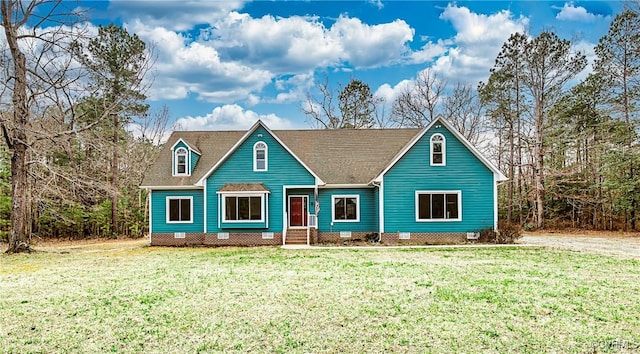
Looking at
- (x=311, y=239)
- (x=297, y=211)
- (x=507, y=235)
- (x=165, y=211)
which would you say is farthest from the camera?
(x=297, y=211)

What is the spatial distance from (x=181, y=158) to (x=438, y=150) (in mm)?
11962

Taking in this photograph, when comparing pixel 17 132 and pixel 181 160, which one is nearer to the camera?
pixel 17 132

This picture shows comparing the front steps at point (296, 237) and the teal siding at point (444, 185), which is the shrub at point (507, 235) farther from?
the front steps at point (296, 237)

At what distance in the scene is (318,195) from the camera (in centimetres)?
2270

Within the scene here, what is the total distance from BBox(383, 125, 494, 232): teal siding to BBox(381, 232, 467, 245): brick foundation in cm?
18

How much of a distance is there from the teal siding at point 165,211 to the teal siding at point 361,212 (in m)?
5.52

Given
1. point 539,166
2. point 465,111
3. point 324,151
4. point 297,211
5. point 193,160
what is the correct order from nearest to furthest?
point 297,211, point 193,160, point 324,151, point 539,166, point 465,111

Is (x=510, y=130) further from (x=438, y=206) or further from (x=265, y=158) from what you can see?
(x=265, y=158)

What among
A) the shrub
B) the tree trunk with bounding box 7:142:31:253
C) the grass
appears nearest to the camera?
the grass

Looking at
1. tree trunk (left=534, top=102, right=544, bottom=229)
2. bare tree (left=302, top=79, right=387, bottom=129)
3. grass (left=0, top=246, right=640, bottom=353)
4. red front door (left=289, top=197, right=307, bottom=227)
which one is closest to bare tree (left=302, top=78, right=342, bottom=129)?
bare tree (left=302, top=79, right=387, bottom=129)

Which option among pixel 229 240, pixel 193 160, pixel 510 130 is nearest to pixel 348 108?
pixel 510 130

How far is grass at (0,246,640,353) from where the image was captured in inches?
263

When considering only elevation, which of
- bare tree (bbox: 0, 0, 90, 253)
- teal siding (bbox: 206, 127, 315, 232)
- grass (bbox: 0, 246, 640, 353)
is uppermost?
bare tree (bbox: 0, 0, 90, 253)

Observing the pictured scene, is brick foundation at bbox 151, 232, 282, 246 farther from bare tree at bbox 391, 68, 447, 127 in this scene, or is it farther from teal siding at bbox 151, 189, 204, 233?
bare tree at bbox 391, 68, 447, 127
